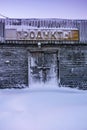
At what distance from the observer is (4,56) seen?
13117mm

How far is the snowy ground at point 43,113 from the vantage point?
6.55 meters

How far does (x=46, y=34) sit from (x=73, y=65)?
7.27 ft

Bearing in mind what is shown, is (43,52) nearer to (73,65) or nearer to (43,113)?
(73,65)

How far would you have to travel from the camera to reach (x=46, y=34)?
42.6ft

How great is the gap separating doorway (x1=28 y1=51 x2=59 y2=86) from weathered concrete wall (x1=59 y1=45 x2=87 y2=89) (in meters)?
0.35

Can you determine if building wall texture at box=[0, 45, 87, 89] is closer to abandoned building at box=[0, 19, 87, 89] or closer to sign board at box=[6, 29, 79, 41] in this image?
abandoned building at box=[0, 19, 87, 89]

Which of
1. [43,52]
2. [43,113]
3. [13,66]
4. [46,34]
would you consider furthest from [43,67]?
[43,113]

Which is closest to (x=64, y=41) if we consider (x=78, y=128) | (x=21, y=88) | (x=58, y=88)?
(x=58, y=88)

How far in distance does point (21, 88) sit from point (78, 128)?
7201 mm

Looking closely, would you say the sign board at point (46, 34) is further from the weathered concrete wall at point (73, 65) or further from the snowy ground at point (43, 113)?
the snowy ground at point (43, 113)

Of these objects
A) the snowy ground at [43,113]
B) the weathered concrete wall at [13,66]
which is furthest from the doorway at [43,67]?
the snowy ground at [43,113]

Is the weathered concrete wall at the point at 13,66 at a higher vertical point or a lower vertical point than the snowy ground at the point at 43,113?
higher

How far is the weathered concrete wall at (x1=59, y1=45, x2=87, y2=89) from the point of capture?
13.4 metres

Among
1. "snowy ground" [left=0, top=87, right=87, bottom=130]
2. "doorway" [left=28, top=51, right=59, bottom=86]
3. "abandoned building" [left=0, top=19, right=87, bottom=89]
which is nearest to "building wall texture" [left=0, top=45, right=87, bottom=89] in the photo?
"abandoned building" [left=0, top=19, right=87, bottom=89]
